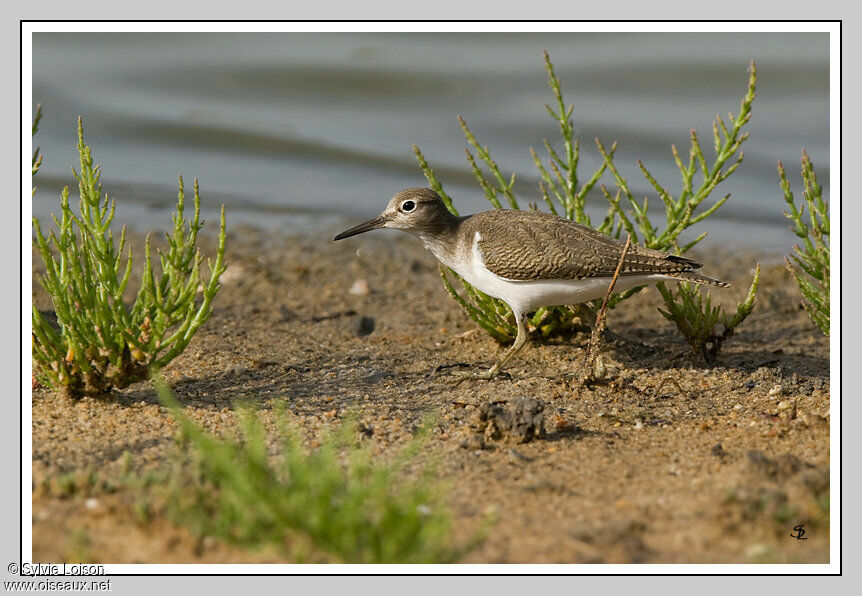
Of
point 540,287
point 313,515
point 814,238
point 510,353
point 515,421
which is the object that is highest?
point 814,238

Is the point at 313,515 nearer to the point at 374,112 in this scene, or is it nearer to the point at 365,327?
the point at 365,327

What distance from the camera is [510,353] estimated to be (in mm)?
6141

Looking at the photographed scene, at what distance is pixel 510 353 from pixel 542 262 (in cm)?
73

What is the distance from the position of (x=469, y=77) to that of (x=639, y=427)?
9453mm

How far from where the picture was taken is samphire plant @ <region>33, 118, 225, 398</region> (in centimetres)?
489

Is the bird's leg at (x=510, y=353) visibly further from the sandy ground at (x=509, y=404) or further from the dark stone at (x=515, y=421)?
the dark stone at (x=515, y=421)

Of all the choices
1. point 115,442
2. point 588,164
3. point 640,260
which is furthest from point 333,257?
point 115,442

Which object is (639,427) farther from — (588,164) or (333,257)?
(333,257)

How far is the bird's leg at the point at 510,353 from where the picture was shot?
6.00 m

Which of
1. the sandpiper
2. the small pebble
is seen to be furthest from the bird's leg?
the small pebble

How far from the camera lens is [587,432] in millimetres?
5008

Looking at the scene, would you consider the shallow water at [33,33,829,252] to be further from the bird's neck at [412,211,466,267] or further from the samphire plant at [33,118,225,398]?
the samphire plant at [33,118,225,398]

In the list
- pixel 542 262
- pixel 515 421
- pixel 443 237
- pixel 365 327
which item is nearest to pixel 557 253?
pixel 542 262

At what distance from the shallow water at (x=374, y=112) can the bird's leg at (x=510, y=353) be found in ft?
15.7
